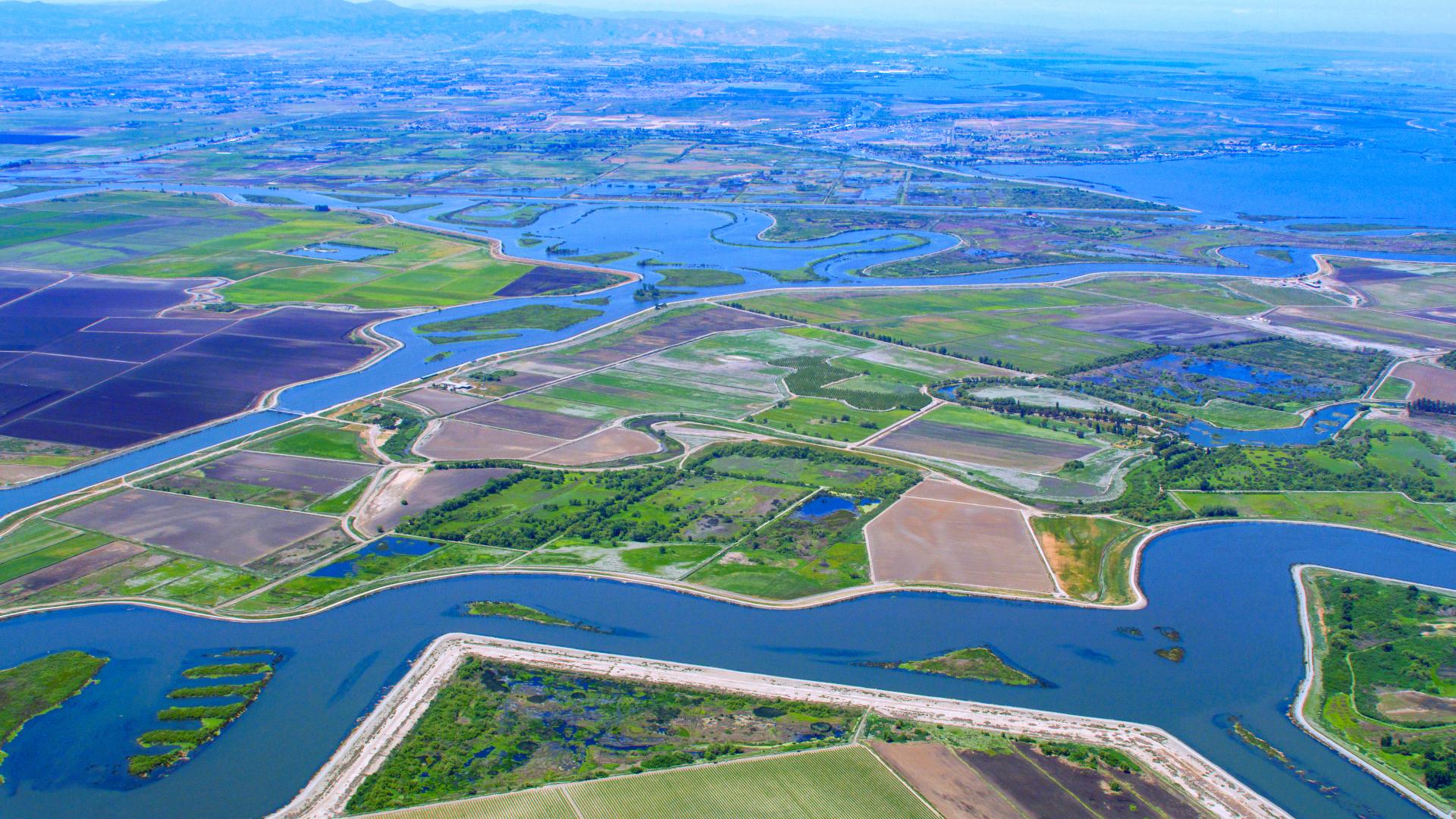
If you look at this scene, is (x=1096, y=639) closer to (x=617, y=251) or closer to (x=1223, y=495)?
(x=1223, y=495)

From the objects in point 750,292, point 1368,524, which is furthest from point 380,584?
point 750,292

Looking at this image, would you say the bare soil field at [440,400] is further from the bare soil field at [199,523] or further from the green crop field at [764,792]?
the green crop field at [764,792]

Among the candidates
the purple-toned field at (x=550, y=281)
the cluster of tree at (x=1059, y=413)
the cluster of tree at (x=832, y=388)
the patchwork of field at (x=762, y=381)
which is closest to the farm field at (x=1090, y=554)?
the cluster of tree at (x=1059, y=413)

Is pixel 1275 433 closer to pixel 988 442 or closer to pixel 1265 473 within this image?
pixel 1265 473

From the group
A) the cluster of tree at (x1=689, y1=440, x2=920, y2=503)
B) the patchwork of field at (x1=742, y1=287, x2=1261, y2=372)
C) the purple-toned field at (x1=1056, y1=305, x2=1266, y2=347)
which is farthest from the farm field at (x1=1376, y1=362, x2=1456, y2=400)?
the cluster of tree at (x1=689, y1=440, x2=920, y2=503)

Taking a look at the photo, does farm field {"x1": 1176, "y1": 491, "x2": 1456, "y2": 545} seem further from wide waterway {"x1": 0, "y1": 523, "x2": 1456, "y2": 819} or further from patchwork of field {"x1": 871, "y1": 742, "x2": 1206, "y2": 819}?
patchwork of field {"x1": 871, "y1": 742, "x2": 1206, "y2": 819}
